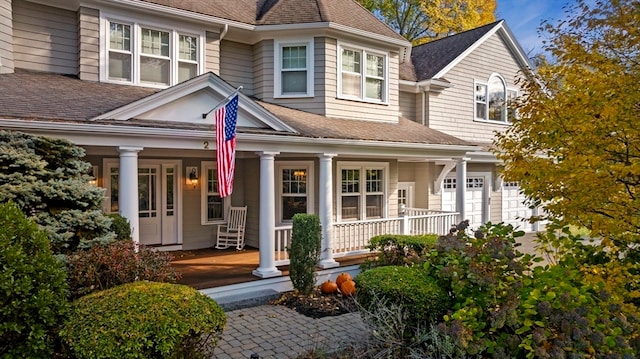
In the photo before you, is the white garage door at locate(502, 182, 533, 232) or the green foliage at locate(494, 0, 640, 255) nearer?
the green foliage at locate(494, 0, 640, 255)

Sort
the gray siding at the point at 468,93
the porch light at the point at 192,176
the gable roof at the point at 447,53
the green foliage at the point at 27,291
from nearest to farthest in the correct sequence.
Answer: the green foliage at the point at 27,291 < the porch light at the point at 192,176 < the gable roof at the point at 447,53 < the gray siding at the point at 468,93

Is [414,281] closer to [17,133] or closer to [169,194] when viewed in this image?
[17,133]

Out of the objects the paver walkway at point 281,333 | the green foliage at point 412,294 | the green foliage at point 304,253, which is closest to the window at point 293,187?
the green foliage at point 304,253

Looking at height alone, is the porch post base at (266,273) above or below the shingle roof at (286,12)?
below

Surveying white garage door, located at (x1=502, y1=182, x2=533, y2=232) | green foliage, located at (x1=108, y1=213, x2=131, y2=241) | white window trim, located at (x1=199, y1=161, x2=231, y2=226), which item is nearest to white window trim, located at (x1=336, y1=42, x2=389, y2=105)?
white window trim, located at (x1=199, y1=161, x2=231, y2=226)

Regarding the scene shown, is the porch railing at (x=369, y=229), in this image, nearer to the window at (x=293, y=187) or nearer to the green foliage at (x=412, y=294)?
the window at (x=293, y=187)

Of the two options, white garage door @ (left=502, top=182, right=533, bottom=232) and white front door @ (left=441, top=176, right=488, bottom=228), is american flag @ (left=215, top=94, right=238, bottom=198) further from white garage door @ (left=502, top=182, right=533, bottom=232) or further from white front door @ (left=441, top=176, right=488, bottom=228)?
white garage door @ (left=502, top=182, right=533, bottom=232)

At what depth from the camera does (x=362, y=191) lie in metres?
11.7

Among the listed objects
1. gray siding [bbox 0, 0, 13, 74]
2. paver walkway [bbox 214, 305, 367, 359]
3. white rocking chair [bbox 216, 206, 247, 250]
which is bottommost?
paver walkway [bbox 214, 305, 367, 359]

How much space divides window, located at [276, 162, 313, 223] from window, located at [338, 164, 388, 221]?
0.96 meters

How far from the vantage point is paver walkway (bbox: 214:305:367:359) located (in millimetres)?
5355

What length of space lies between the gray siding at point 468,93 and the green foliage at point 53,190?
34.0 ft

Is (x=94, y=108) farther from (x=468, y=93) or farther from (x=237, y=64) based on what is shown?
(x=468, y=93)

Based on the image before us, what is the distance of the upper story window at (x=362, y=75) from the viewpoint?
36.7ft
